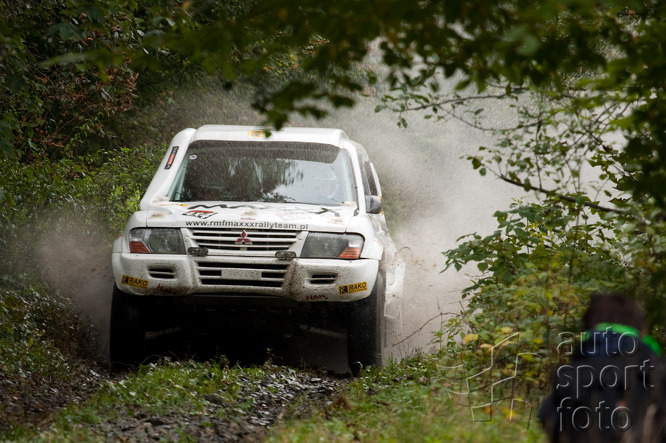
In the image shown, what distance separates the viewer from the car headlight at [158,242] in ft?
22.6

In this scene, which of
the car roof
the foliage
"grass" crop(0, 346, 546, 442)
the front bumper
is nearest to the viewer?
"grass" crop(0, 346, 546, 442)

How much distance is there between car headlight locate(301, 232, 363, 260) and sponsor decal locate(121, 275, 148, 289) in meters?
1.31

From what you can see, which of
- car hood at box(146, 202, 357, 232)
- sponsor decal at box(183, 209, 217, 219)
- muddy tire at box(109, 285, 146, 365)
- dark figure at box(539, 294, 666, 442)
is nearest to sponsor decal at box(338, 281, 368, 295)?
car hood at box(146, 202, 357, 232)

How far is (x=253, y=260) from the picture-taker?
22.3ft

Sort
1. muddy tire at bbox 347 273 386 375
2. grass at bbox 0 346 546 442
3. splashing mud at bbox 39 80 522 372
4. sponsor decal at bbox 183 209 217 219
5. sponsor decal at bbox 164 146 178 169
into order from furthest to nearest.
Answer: splashing mud at bbox 39 80 522 372 < sponsor decal at bbox 164 146 178 169 < muddy tire at bbox 347 273 386 375 < sponsor decal at bbox 183 209 217 219 < grass at bbox 0 346 546 442

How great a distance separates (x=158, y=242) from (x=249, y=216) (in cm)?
78

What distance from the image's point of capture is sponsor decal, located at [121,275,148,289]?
22.4 feet

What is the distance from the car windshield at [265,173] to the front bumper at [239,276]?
976 millimetres

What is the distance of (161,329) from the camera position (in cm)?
750

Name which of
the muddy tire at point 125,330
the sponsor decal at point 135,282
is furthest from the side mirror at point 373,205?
the muddy tire at point 125,330

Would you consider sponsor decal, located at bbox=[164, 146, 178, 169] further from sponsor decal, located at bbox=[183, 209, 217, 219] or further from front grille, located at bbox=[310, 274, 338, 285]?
front grille, located at bbox=[310, 274, 338, 285]

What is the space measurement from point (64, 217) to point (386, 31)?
338 inches

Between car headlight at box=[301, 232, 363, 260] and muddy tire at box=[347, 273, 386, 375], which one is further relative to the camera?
muddy tire at box=[347, 273, 386, 375]

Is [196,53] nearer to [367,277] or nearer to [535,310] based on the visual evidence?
[535,310]
